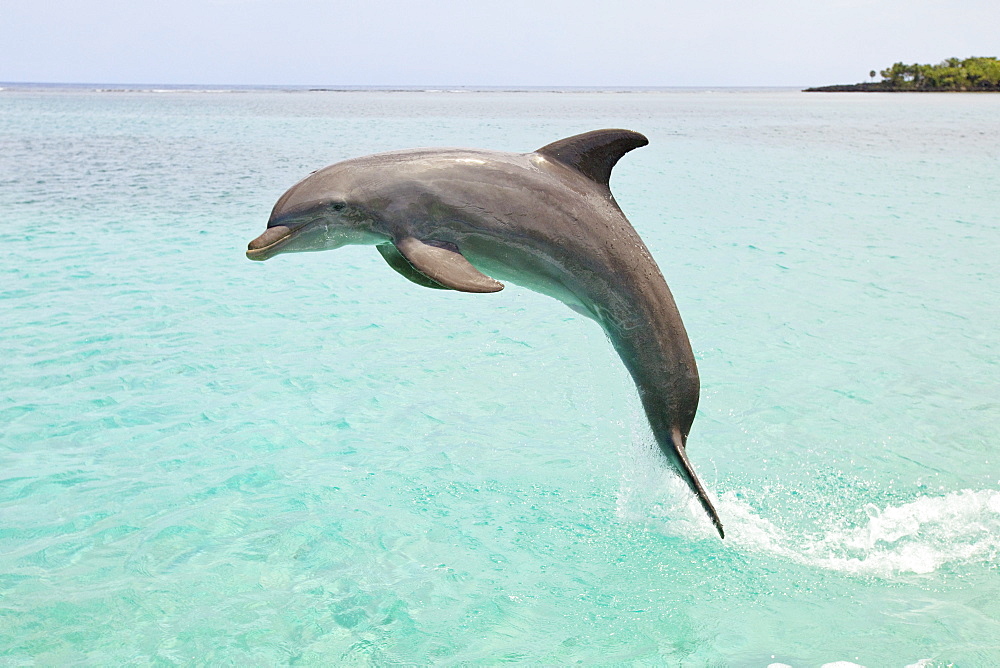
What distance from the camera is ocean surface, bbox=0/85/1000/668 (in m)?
5.38

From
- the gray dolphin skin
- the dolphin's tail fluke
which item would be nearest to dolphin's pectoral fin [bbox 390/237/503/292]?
the gray dolphin skin

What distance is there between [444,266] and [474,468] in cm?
379

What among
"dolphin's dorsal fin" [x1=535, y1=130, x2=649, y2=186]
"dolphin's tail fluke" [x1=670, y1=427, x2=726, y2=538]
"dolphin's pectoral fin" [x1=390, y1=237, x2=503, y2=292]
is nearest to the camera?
"dolphin's pectoral fin" [x1=390, y1=237, x2=503, y2=292]

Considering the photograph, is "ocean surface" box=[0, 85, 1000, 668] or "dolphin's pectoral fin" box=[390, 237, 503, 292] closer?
"dolphin's pectoral fin" box=[390, 237, 503, 292]

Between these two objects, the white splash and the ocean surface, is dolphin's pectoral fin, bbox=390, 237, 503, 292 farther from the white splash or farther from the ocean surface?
the white splash

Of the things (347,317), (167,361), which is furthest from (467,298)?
(167,361)

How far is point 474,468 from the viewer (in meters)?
7.55

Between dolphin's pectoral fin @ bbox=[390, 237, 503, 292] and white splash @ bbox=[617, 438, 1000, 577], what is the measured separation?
7.97ft

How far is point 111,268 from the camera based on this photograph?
14.3m

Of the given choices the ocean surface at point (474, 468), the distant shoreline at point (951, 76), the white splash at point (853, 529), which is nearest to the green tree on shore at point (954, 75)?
the distant shoreline at point (951, 76)

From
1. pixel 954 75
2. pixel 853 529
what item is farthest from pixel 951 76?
pixel 853 529

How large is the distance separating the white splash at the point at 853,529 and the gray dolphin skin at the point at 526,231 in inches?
47.7

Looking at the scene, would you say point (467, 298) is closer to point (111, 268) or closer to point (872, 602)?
point (111, 268)

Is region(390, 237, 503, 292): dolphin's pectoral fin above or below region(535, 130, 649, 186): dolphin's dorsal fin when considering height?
below
